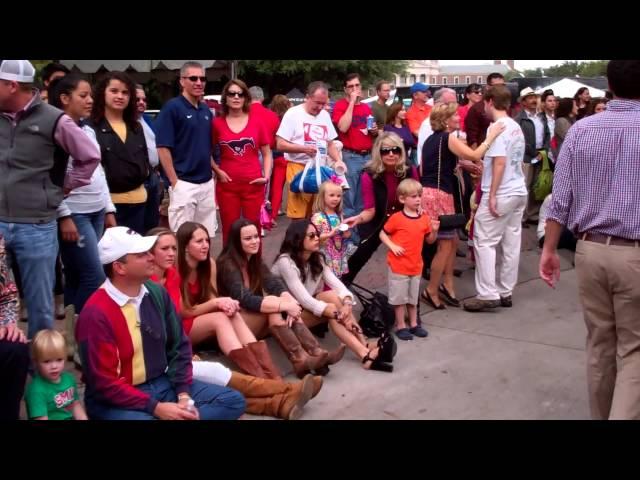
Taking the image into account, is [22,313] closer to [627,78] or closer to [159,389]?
[159,389]

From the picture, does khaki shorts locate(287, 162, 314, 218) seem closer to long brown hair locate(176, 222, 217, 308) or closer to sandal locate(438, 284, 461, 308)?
sandal locate(438, 284, 461, 308)

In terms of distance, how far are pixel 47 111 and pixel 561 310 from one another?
496 centimetres

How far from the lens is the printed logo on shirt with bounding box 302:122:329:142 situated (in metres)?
6.89

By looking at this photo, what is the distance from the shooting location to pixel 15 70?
376cm

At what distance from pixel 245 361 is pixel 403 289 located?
174 cm

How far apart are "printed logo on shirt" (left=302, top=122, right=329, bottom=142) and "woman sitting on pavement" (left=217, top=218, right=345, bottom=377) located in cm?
205

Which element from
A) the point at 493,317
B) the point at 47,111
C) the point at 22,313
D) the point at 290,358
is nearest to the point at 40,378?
the point at 47,111

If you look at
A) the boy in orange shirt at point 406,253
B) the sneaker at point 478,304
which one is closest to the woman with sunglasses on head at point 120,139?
the boy in orange shirt at point 406,253

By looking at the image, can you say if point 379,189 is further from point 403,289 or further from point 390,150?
point 403,289

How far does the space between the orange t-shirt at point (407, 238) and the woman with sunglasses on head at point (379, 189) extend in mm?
290

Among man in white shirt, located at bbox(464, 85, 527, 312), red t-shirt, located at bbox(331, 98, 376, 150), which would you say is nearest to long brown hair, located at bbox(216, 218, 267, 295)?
man in white shirt, located at bbox(464, 85, 527, 312)

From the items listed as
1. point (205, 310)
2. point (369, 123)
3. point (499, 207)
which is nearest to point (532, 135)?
point (369, 123)

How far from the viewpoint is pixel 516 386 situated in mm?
4902

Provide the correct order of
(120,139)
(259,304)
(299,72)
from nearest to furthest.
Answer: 1. (259,304)
2. (120,139)
3. (299,72)
